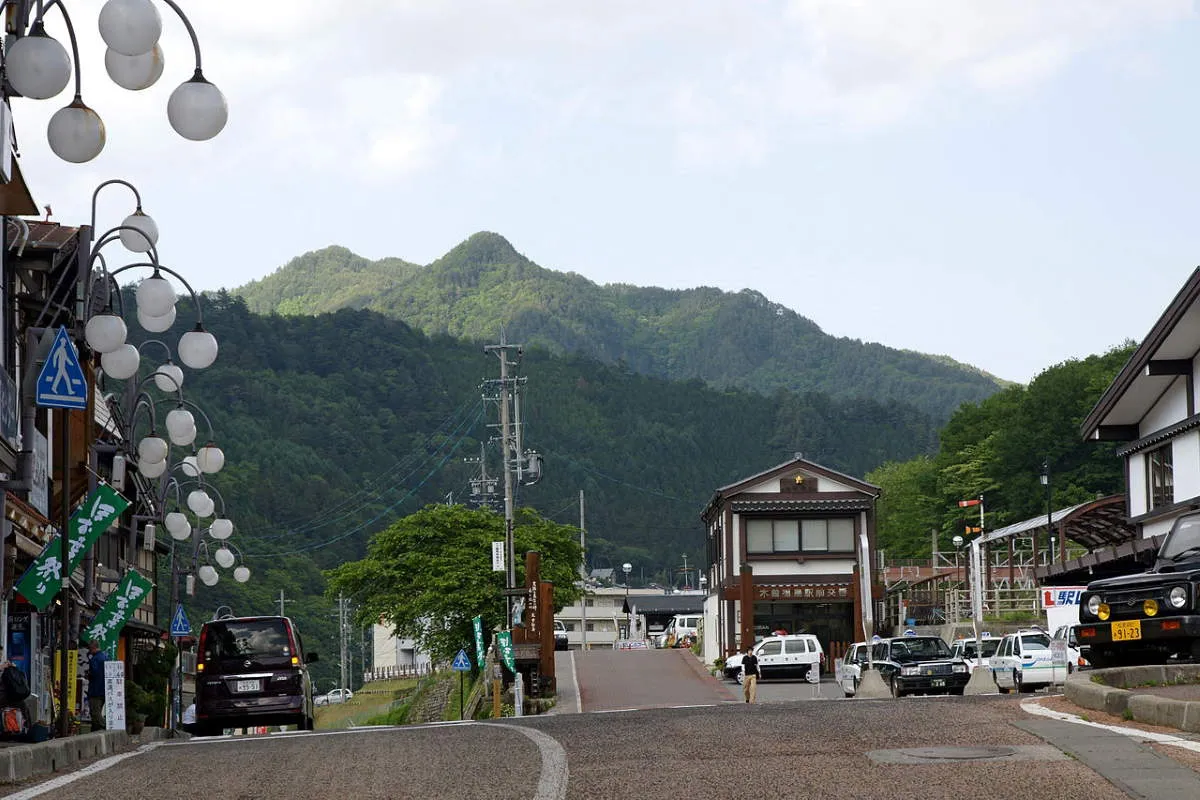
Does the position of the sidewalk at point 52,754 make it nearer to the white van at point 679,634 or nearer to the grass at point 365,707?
the grass at point 365,707

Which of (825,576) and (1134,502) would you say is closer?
(1134,502)

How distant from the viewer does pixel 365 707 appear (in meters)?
83.6

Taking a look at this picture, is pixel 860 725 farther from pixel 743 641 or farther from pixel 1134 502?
pixel 743 641

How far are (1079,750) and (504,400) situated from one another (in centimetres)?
4732

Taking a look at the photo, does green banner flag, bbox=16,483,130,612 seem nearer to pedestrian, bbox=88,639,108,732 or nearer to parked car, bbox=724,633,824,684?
pedestrian, bbox=88,639,108,732

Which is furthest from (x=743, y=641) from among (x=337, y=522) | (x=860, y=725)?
(x=337, y=522)

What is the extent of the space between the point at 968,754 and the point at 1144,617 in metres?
Answer: 8.28

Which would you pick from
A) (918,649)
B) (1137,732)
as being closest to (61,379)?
(1137,732)

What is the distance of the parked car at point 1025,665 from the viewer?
3266 cm

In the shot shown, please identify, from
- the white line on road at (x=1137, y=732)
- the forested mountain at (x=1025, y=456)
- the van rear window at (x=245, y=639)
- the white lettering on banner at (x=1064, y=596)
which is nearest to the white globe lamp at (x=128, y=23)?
the white line on road at (x=1137, y=732)

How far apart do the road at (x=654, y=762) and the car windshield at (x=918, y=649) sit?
1880cm

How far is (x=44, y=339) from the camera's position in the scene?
81.5 ft

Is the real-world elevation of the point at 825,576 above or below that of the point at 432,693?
above

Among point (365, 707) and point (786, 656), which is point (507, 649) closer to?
point (786, 656)
